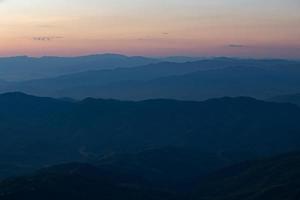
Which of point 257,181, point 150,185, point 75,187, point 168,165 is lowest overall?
point 168,165

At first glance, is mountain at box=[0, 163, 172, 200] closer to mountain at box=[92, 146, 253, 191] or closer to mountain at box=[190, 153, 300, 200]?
mountain at box=[190, 153, 300, 200]

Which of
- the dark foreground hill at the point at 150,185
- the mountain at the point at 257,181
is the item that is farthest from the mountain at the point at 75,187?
the mountain at the point at 257,181

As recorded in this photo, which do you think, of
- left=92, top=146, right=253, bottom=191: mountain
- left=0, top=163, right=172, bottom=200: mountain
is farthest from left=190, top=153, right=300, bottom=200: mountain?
left=0, top=163, right=172, bottom=200: mountain

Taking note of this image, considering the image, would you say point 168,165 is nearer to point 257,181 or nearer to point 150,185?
point 150,185

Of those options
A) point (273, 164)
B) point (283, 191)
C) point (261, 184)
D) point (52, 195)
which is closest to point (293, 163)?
point (273, 164)

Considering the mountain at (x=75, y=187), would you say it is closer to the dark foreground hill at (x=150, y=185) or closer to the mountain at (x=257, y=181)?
the dark foreground hill at (x=150, y=185)

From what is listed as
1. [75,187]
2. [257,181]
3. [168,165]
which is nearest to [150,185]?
[257,181]
